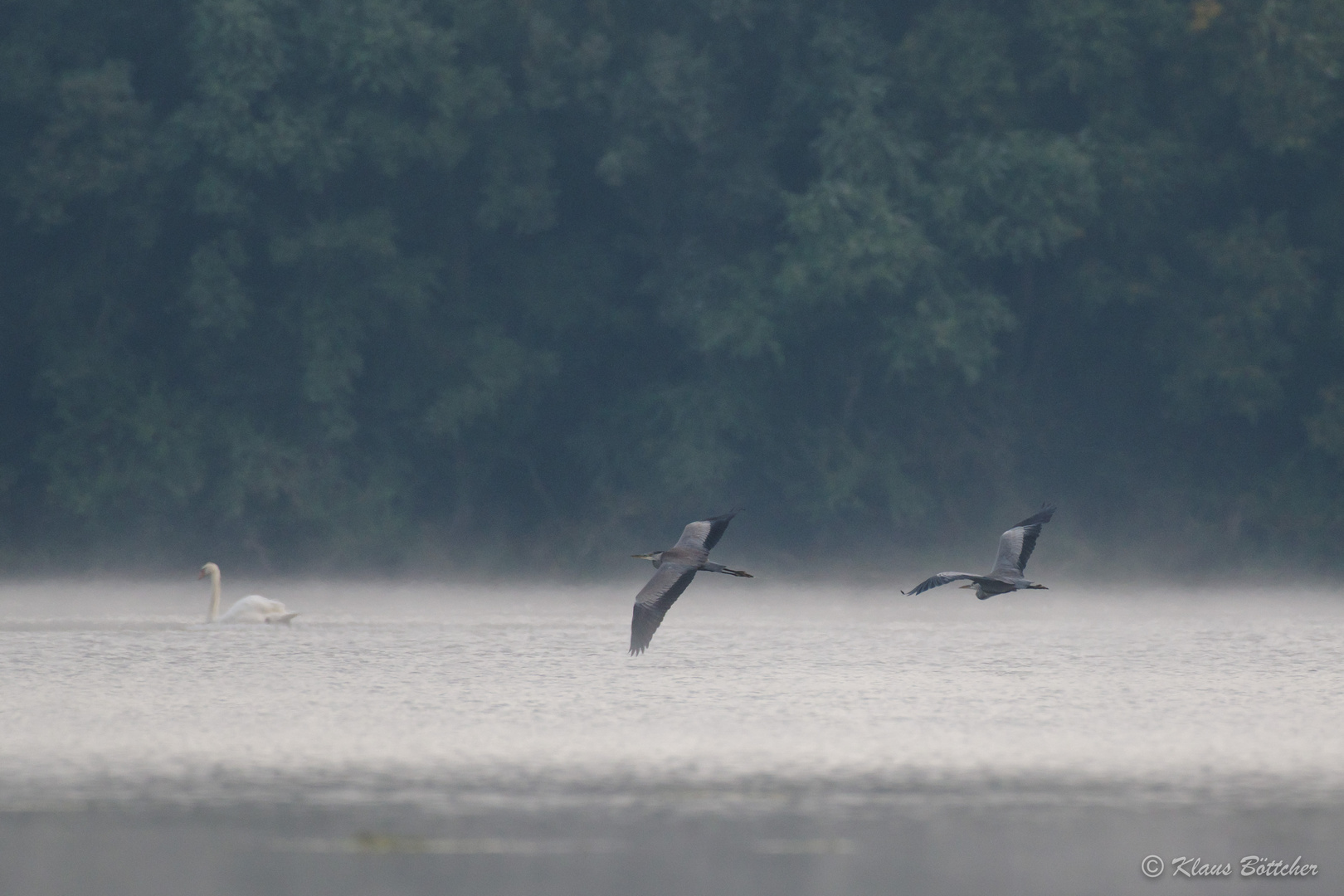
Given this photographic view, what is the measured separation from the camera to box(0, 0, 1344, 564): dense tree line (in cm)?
3023

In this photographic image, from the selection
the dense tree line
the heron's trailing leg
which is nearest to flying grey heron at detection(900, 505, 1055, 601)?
the heron's trailing leg

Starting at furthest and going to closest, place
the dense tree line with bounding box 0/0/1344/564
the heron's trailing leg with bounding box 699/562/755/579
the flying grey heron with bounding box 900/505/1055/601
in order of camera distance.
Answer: the dense tree line with bounding box 0/0/1344/564 < the flying grey heron with bounding box 900/505/1055/601 < the heron's trailing leg with bounding box 699/562/755/579

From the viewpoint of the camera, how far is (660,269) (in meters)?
32.8

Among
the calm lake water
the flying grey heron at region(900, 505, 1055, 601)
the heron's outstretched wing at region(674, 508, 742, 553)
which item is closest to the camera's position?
the calm lake water

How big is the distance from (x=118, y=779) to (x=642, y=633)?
2.96m

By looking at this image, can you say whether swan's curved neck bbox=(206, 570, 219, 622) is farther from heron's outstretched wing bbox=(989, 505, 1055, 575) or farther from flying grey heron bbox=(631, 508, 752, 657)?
heron's outstretched wing bbox=(989, 505, 1055, 575)

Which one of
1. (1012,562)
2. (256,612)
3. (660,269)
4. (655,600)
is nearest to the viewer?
(655,600)

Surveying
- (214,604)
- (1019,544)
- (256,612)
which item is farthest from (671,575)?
(214,604)

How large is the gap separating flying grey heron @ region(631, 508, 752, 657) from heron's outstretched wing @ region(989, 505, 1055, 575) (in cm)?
184

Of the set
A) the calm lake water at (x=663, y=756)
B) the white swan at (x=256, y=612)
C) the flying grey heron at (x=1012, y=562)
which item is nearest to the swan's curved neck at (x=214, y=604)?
the calm lake water at (x=663, y=756)

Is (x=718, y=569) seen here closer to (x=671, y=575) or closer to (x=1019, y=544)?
(x=671, y=575)

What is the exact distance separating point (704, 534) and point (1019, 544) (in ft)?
7.67

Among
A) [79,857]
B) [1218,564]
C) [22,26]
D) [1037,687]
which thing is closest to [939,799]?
[79,857]

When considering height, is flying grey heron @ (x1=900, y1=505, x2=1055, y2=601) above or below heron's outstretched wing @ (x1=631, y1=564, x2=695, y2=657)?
above
